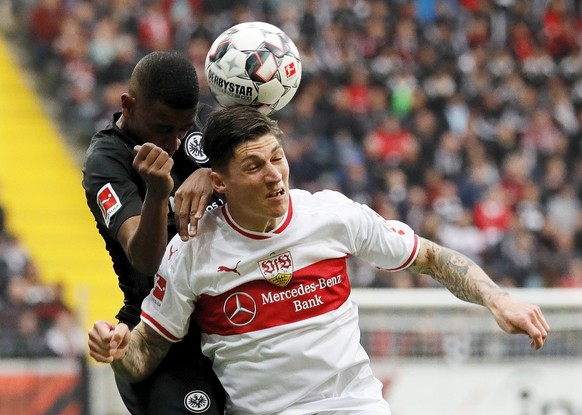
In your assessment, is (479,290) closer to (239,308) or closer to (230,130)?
(239,308)

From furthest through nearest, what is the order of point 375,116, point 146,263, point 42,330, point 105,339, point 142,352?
1. point 375,116
2. point 42,330
3. point 142,352
4. point 146,263
5. point 105,339

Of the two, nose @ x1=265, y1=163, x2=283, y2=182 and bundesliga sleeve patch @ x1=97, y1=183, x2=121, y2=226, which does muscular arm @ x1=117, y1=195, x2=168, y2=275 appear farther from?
nose @ x1=265, y1=163, x2=283, y2=182

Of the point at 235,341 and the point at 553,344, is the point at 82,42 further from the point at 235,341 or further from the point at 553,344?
the point at 235,341

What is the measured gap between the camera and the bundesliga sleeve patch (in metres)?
4.46

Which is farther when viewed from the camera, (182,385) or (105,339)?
(182,385)

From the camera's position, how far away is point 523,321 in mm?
3965

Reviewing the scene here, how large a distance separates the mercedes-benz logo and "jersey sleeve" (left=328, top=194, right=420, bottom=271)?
45 cm

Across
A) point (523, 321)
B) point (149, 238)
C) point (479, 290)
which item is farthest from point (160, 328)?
point (523, 321)

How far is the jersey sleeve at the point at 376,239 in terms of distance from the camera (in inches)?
175

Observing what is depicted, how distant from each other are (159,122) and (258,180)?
1.65ft

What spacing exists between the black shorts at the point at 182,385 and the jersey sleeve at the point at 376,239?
0.73 meters

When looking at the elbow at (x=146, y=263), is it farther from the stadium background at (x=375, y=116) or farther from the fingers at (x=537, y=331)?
the stadium background at (x=375, y=116)

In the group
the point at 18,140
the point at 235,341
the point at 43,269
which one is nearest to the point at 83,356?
the point at 43,269

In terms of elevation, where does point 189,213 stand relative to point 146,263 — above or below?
above
